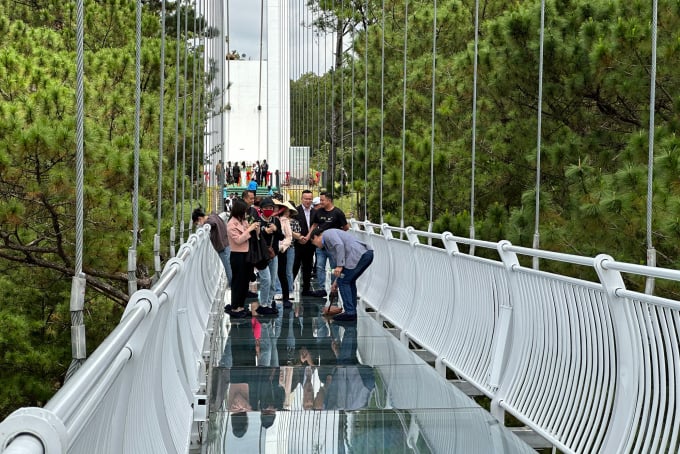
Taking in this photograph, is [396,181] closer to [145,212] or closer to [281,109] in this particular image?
[145,212]

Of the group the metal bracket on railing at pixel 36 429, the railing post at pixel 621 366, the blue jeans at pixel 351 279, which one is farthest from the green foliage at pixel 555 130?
the metal bracket on railing at pixel 36 429

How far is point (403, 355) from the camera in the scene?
31.0 feet

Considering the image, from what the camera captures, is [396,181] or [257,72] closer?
[396,181]

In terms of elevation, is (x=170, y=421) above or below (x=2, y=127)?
below

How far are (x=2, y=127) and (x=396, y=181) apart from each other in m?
9.15

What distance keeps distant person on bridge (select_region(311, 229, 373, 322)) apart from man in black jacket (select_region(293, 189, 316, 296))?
2519 mm

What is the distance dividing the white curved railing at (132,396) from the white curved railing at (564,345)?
72.2 inches

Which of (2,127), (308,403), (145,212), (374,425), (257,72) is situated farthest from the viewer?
(257,72)

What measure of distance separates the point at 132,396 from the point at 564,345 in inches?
113

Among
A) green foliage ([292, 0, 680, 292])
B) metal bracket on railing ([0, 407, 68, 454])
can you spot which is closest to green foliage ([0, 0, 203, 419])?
green foliage ([292, 0, 680, 292])

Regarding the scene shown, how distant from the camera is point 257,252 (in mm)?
12773

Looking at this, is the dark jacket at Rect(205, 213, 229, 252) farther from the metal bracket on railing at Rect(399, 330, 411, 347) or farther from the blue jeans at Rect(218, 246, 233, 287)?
the metal bracket on railing at Rect(399, 330, 411, 347)

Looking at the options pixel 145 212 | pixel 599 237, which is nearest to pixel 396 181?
pixel 145 212

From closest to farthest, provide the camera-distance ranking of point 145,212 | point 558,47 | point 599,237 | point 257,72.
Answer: point 599,237 → point 558,47 → point 145,212 → point 257,72
